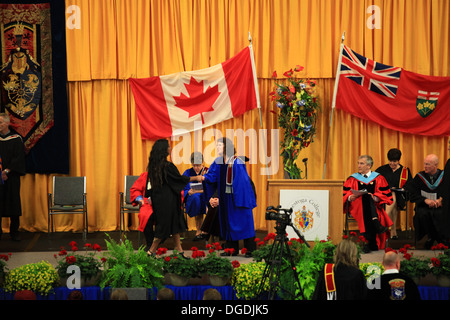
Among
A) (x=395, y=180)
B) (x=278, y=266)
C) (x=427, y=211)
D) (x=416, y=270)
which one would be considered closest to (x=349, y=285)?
(x=278, y=266)

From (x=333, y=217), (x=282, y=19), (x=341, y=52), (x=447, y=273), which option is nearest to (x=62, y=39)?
(x=282, y=19)

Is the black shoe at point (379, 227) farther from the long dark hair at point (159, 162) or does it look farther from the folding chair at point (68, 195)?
the folding chair at point (68, 195)

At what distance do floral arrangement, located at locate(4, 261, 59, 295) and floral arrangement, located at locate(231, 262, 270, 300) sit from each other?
1713 mm

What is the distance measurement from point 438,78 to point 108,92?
18.2ft

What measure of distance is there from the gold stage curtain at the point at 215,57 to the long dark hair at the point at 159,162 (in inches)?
110

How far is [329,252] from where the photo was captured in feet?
18.1

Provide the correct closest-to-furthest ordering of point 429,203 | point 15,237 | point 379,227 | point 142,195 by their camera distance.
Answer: point 142,195, point 379,227, point 429,203, point 15,237

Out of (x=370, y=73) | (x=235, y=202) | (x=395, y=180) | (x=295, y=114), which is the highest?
(x=370, y=73)

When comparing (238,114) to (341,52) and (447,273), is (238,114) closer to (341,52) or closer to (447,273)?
(341,52)

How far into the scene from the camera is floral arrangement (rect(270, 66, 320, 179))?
9.32 metres

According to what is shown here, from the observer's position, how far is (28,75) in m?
9.90

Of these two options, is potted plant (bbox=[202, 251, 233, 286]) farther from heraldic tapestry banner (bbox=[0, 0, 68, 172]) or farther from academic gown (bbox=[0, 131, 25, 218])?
heraldic tapestry banner (bbox=[0, 0, 68, 172])

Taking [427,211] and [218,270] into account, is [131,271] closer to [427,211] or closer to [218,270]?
[218,270]

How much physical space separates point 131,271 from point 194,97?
16.2 feet
